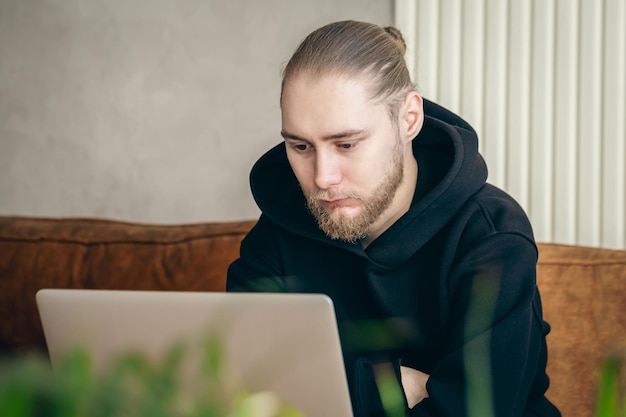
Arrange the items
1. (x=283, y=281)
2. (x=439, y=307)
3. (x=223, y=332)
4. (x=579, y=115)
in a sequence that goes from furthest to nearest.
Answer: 1. (x=579, y=115)
2. (x=283, y=281)
3. (x=439, y=307)
4. (x=223, y=332)

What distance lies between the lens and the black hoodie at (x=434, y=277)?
125 cm

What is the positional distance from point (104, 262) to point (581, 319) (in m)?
1.15

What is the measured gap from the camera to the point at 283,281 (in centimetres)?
156

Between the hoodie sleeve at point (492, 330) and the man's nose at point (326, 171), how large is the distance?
255 millimetres

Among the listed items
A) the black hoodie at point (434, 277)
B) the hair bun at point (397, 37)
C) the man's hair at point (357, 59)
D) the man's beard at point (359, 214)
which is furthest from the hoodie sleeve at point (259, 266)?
the hair bun at point (397, 37)

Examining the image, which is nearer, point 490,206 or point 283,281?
point 490,206

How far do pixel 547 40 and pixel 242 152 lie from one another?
3.26 feet

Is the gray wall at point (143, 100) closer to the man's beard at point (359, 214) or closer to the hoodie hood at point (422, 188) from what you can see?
the hoodie hood at point (422, 188)

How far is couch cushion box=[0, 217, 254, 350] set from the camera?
2000 millimetres

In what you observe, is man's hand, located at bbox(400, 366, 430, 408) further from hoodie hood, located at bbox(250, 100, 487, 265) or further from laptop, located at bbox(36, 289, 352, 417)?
laptop, located at bbox(36, 289, 352, 417)

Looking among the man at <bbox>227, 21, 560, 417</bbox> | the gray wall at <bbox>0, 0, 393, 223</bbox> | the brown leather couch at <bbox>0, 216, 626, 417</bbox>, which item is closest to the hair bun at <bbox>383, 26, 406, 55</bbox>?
the man at <bbox>227, 21, 560, 417</bbox>

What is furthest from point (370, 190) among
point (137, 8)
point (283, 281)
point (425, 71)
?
point (137, 8)

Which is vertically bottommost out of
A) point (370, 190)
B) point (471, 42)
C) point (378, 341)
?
point (378, 341)

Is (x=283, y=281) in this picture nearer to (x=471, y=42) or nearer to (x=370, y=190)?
(x=370, y=190)
